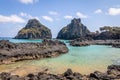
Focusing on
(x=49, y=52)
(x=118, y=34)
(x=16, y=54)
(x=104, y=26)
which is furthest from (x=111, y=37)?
(x=16, y=54)

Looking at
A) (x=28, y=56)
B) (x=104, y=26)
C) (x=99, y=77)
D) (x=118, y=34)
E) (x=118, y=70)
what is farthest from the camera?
(x=104, y=26)

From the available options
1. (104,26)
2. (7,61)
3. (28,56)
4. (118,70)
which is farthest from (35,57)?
(104,26)

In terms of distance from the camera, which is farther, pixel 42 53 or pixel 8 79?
pixel 42 53

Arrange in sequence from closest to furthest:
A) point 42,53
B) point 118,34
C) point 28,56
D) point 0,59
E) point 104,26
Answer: point 0,59, point 28,56, point 42,53, point 118,34, point 104,26

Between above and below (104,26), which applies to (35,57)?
below

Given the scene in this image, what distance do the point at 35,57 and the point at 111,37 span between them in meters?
110

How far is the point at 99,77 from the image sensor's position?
2612 cm

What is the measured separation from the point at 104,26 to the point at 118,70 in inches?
6186

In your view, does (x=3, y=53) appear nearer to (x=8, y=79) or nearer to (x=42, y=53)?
(x=42, y=53)

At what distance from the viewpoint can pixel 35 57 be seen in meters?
52.6

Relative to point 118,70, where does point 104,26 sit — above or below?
above

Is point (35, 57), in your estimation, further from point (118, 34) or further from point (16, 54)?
point (118, 34)

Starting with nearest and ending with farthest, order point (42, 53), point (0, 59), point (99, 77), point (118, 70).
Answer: point (99, 77) < point (118, 70) < point (0, 59) < point (42, 53)

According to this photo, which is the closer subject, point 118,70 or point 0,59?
point 118,70
